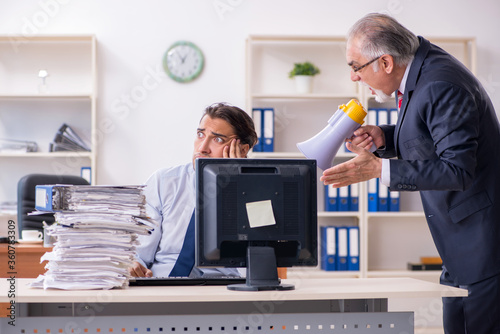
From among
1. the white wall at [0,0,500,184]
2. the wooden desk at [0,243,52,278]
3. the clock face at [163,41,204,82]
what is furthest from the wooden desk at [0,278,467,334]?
the clock face at [163,41,204,82]

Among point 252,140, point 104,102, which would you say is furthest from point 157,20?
point 252,140

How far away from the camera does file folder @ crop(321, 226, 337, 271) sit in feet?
13.6

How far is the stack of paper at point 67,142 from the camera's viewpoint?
422cm

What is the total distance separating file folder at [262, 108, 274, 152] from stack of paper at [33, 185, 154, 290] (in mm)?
2481

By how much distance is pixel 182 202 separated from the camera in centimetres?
236

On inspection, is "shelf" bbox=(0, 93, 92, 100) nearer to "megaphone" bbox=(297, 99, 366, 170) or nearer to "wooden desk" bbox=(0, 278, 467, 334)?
"wooden desk" bbox=(0, 278, 467, 334)

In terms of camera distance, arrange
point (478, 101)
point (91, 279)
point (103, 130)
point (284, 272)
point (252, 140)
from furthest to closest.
→ point (103, 130) < point (252, 140) < point (284, 272) < point (478, 101) < point (91, 279)

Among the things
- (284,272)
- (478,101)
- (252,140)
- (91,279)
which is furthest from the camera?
(252,140)

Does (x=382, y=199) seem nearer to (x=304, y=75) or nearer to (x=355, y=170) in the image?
(x=304, y=75)

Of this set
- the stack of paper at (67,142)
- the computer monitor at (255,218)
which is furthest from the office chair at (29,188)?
the computer monitor at (255,218)

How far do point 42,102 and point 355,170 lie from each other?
317 centimetres

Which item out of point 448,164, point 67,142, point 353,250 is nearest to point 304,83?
point 353,250

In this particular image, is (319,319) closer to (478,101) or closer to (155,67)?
(478,101)

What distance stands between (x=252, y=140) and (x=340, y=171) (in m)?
0.77
